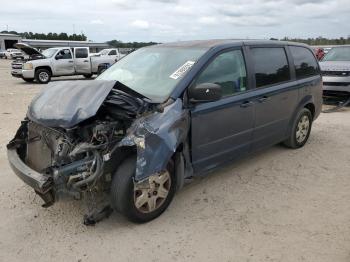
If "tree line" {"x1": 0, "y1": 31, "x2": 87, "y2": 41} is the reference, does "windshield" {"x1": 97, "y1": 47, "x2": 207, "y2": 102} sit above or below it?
below

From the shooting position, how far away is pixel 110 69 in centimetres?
528

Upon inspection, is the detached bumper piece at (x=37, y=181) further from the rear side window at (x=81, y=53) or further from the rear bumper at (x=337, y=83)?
the rear side window at (x=81, y=53)

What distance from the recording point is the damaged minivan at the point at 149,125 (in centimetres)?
356

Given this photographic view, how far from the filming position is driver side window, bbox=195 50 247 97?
4.34 metres

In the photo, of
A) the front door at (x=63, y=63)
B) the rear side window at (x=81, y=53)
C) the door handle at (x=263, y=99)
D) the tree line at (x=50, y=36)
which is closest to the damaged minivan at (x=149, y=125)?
the door handle at (x=263, y=99)

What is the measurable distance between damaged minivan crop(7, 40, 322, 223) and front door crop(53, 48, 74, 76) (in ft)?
48.2

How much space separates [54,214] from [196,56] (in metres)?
2.28

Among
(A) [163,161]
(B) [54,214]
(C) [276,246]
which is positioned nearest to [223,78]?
(A) [163,161]

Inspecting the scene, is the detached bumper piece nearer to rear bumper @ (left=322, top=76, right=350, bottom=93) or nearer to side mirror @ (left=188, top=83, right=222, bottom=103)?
side mirror @ (left=188, top=83, right=222, bottom=103)

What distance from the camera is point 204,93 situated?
3.98 m

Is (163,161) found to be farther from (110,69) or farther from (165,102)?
(110,69)

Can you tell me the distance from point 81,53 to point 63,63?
4.27 ft

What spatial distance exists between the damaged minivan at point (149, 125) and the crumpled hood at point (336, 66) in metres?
6.57

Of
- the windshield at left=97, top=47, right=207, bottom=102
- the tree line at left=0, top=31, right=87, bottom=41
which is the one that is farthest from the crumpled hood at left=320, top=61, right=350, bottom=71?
the tree line at left=0, top=31, right=87, bottom=41
